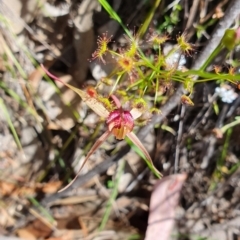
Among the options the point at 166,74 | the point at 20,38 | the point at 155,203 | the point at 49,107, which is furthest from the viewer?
the point at 155,203

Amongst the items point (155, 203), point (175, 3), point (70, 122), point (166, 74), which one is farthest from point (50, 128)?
point (166, 74)

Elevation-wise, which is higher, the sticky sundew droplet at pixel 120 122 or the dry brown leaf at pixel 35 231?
the sticky sundew droplet at pixel 120 122

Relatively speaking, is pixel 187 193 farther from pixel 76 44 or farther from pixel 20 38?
pixel 20 38

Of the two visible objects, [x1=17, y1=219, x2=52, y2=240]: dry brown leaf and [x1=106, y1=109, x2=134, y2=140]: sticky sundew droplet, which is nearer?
[x1=106, y1=109, x2=134, y2=140]: sticky sundew droplet

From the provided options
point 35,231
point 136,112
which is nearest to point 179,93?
point 136,112

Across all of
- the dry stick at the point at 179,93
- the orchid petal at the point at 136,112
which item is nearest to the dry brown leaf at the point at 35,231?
the dry stick at the point at 179,93

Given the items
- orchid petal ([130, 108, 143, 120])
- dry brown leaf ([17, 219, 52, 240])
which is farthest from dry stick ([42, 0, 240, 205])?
orchid petal ([130, 108, 143, 120])

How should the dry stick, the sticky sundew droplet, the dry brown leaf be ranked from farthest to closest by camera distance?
the dry brown leaf < the dry stick < the sticky sundew droplet

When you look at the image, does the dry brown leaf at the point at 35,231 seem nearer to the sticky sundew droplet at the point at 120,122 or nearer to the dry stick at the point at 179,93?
the dry stick at the point at 179,93

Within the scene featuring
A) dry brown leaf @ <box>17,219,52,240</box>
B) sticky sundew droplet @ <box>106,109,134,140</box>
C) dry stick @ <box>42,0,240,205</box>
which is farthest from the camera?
dry brown leaf @ <box>17,219,52,240</box>

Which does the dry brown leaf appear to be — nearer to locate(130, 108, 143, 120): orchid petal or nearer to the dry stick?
the dry stick

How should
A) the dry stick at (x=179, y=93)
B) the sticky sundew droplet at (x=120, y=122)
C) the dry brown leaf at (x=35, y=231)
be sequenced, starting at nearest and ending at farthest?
the sticky sundew droplet at (x=120, y=122), the dry stick at (x=179, y=93), the dry brown leaf at (x=35, y=231)
